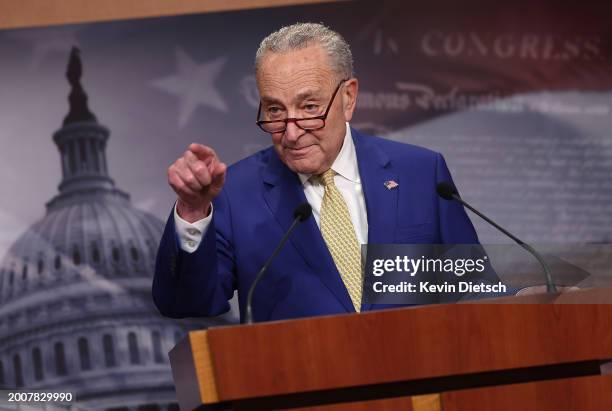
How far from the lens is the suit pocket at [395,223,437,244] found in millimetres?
2566

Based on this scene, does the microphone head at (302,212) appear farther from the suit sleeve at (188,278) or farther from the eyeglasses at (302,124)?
the eyeglasses at (302,124)

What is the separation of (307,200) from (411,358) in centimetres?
93

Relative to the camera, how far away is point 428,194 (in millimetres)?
2666

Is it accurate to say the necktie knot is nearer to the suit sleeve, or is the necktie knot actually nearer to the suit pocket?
the suit pocket

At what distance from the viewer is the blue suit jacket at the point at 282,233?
7.68ft

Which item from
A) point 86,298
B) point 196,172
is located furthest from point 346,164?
point 86,298

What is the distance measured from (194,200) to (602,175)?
2.17 metres

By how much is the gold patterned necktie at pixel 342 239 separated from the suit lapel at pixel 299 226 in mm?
35

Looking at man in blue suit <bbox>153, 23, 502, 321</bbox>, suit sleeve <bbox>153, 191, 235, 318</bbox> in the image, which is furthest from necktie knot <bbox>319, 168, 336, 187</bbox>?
suit sleeve <bbox>153, 191, 235, 318</bbox>

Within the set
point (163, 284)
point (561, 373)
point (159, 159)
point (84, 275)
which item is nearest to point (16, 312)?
point (84, 275)

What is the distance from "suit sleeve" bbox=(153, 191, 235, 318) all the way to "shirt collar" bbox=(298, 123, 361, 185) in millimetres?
420

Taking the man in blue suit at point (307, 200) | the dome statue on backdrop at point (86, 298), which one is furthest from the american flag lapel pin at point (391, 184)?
the dome statue on backdrop at point (86, 298)

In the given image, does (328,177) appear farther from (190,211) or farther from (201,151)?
(201,151)

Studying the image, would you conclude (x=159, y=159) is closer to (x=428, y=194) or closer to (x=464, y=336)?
(x=428, y=194)
